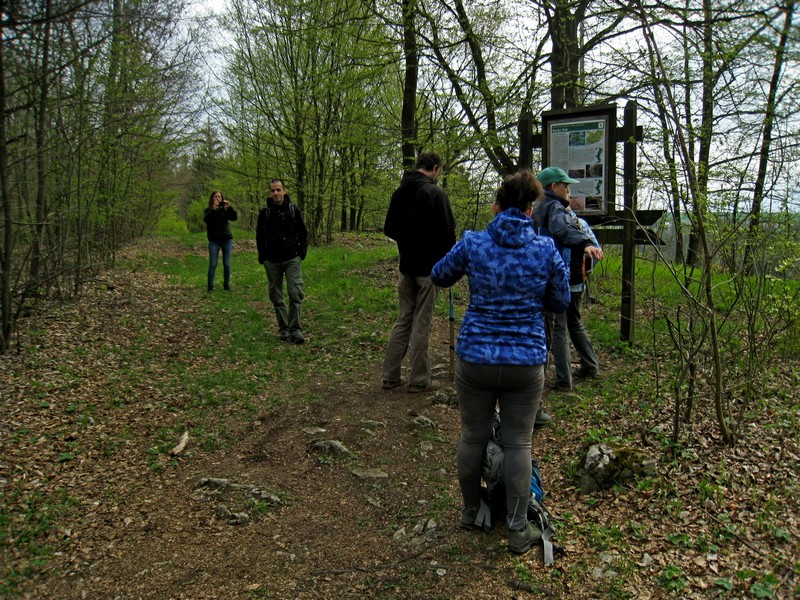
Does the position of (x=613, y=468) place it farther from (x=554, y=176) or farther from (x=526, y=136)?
(x=526, y=136)

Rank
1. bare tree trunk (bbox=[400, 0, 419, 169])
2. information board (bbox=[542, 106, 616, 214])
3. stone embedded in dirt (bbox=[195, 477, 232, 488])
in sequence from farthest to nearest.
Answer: bare tree trunk (bbox=[400, 0, 419, 169])
information board (bbox=[542, 106, 616, 214])
stone embedded in dirt (bbox=[195, 477, 232, 488])

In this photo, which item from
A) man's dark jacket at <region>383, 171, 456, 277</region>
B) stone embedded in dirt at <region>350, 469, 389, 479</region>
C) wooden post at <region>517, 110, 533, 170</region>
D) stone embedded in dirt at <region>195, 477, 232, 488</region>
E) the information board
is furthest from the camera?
wooden post at <region>517, 110, 533, 170</region>

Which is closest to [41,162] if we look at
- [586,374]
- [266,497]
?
[266,497]

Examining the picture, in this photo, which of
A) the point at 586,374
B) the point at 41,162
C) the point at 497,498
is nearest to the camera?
the point at 497,498

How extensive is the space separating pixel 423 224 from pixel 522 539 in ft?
11.0

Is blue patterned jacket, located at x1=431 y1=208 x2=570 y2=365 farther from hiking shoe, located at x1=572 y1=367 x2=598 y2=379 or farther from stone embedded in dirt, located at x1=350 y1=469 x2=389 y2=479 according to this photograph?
hiking shoe, located at x1=572 y1=367 x2=598 y2=379

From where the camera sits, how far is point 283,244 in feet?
26.9

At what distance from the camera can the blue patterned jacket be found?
318cm

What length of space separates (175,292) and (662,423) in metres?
10.3

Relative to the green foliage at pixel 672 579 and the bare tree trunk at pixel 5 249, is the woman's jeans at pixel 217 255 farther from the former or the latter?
the green foliage at pixel 672 579

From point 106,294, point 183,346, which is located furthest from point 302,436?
point 106,294

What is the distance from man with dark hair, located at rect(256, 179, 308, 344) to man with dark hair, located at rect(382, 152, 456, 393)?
8.28ft

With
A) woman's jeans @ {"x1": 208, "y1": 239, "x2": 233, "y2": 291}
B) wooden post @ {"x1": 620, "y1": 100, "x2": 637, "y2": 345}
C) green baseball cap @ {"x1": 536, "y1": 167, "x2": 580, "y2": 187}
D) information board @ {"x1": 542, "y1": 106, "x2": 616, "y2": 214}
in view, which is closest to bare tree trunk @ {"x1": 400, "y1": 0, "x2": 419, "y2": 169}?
woman's jeans @ {"x1": 208, "y1": 239, "x2": 233, "y2": 291}

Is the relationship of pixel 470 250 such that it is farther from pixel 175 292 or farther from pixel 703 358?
pixel 175 292
